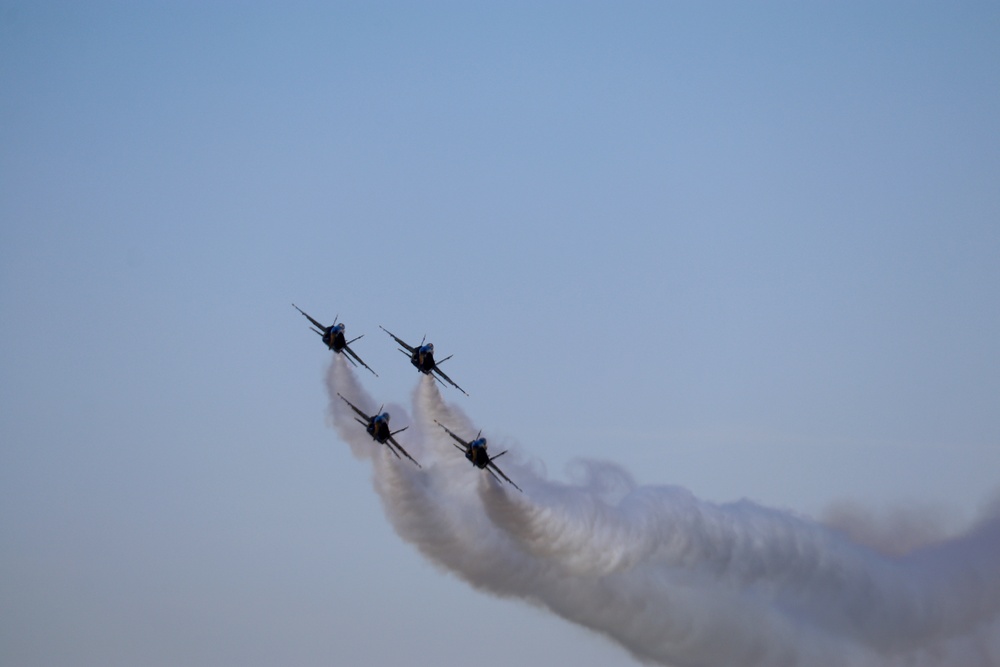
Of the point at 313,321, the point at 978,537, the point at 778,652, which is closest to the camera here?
the point at 313,321

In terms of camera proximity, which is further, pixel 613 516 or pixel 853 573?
pixel 853 573

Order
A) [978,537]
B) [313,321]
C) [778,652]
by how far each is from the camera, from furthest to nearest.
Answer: [978,537] → [778,652] → [313,321]

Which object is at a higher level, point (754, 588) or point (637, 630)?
point (754, 588)

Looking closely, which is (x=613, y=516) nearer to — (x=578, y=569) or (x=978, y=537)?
(x=578, y=569)

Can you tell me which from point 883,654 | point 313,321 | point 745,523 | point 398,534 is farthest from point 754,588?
point 313,321

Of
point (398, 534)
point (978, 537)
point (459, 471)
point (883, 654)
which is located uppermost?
point (978, 537)

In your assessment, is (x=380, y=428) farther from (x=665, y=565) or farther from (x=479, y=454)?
(x=665, y=565)

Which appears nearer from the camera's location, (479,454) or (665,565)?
(479,454)
